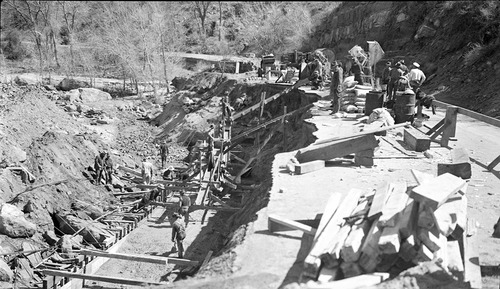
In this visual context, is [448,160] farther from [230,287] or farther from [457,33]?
[457,33]

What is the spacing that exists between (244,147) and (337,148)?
38.8 feet

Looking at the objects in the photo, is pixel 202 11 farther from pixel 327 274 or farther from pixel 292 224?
pixel 327 274

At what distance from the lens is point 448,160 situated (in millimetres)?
10492

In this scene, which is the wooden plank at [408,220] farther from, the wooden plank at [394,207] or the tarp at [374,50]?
the tarp at [374,50]

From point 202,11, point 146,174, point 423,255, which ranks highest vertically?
point 202,11

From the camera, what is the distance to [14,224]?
1140 cm

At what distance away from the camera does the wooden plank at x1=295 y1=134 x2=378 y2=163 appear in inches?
384

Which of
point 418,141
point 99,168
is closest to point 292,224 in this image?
point 418,141

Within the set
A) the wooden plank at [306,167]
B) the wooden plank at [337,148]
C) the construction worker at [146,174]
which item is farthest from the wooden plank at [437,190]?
the construction worker at [146,174]

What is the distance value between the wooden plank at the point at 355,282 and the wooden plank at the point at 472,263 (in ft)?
3.10

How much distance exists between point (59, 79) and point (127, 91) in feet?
20.7

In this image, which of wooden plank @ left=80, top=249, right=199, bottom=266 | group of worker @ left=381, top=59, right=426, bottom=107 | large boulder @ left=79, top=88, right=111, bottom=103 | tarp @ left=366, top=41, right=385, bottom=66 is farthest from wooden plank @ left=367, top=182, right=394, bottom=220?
large boulder @ left=79, top=88, right=111, bottom=103

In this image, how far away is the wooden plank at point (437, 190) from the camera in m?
5.60

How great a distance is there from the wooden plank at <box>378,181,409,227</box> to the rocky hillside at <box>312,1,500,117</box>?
40.3ft
